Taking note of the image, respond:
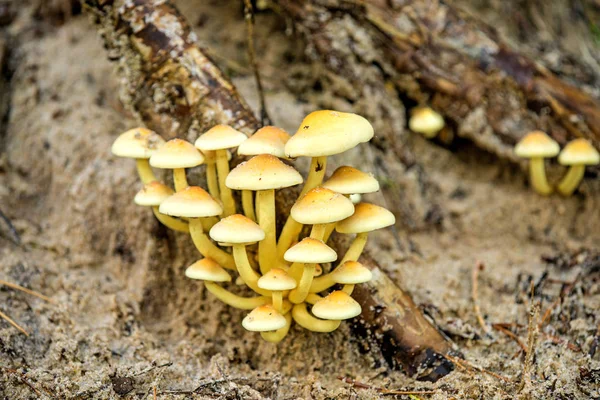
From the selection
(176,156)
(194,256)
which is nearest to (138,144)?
(176,156)

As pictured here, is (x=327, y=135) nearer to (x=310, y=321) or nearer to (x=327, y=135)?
(x=327, y=135)

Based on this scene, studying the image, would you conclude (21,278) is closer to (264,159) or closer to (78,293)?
(78,293)

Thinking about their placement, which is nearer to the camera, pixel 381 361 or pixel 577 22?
pixel 381 361

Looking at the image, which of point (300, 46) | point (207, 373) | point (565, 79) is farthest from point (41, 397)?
point (565, 79)

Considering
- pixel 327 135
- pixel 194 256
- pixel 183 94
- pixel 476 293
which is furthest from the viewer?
pixel 476 293

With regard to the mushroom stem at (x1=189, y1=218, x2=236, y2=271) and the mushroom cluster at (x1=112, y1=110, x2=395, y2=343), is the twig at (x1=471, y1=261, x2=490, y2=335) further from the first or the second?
the mushroom stem at (x1=189, y1=218, x2=236, y2=271)

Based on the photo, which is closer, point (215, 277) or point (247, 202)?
point (215, 277)
